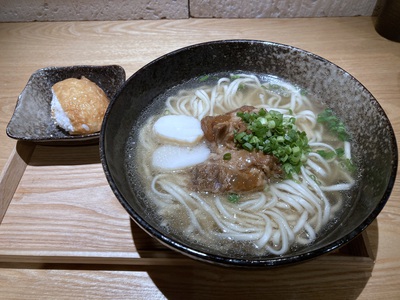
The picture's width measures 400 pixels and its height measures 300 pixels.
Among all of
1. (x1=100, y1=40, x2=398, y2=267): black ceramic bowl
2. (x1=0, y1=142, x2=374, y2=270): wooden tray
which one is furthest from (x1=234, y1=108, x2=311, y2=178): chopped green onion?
(x1=0, y1=142, x2=374, y2=270): wooden tray

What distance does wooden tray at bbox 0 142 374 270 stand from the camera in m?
1.54

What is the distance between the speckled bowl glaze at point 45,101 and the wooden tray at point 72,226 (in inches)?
4.6

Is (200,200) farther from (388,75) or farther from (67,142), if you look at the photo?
(388,75)

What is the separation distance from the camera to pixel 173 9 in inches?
120

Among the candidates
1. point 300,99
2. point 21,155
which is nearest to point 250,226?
point 300,99

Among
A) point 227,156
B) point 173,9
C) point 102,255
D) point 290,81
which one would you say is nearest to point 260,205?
point 227,156

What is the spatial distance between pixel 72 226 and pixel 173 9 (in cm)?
224

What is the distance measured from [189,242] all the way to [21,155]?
1.25 meters

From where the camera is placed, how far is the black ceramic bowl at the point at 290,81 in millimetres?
1212

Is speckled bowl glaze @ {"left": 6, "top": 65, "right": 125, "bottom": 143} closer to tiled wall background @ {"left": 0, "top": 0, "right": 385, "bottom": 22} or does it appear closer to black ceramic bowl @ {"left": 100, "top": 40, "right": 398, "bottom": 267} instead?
black ceramic bowl @ {"left": 100, "top": 40, "right": 398, "bottom": 267}

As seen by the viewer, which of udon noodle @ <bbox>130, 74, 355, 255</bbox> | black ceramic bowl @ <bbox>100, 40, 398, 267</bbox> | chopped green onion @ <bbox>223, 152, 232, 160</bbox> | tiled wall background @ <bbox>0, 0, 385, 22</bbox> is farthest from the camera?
tiled wall background @ <bbox>0, 0, 385, 22</bbox>

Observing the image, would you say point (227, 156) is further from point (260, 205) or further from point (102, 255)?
point (102, 255)

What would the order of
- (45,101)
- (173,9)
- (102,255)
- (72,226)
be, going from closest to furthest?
A: 1. (102,255)
2. (72,226)
3. (45,101)
4. (173,9)

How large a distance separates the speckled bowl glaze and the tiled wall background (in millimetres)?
1022
